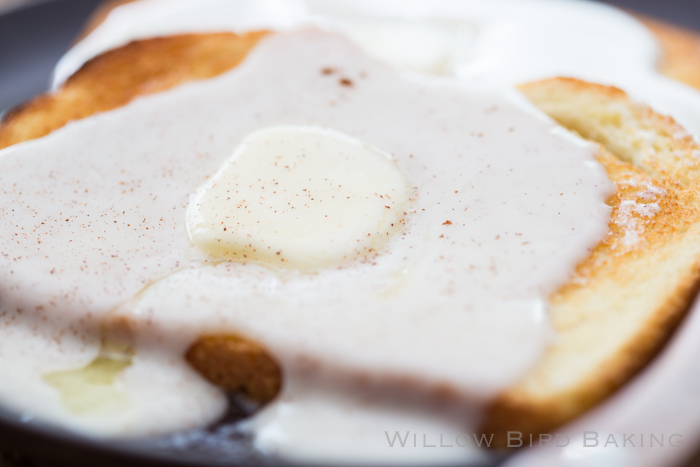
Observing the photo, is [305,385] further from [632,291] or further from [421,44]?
[421,44]

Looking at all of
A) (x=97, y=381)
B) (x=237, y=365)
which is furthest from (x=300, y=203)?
(x=97, y=381)

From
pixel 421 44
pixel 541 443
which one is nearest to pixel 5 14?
pixel 421 44

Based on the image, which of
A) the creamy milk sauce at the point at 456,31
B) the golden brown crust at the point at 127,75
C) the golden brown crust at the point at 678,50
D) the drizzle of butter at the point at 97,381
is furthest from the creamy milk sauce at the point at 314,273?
the golden brown crust at the point at 678,50

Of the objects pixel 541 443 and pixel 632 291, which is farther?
pixel 632 291

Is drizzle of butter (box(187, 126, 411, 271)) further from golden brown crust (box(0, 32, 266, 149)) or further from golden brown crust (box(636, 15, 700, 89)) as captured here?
golden brown crust (box(636, 15, 700, 89))

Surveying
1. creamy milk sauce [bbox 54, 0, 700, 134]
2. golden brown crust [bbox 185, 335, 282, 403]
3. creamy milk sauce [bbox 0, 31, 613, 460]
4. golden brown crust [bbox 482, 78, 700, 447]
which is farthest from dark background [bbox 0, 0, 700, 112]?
golden brown crust [bbox 185, 335, 282, 403]

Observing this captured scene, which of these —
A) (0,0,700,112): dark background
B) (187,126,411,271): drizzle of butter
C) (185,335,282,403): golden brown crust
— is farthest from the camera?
(0,0,700,112): dark background
